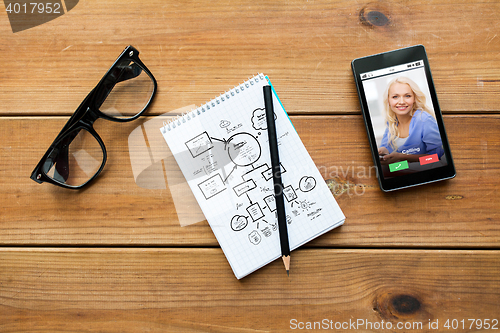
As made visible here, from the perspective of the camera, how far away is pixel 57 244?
0.51 metres

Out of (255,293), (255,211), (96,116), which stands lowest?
(255,293)

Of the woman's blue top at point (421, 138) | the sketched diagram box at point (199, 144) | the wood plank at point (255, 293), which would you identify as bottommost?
the wood plank at point (255, 293)

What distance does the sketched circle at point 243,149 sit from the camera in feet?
1.65

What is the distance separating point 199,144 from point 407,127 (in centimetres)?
36

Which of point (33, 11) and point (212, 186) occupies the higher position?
point (33, 11)

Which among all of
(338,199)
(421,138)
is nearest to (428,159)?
(421,138)

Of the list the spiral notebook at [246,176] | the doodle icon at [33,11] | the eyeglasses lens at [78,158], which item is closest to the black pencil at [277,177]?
the spiral notebook at [246,176]

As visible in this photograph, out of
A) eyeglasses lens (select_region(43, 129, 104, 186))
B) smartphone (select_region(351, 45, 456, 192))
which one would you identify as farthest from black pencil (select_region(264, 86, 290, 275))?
eyeglasses lens (select_region(43, 129, 104, 186))

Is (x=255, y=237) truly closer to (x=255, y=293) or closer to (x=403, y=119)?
(x=255, y=293)

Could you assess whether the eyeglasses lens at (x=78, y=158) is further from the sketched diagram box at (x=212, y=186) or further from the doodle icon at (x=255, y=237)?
the doodle icon at (x=255, y=237)

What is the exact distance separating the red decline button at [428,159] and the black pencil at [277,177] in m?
0.24

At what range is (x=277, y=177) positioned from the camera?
1.60 ft

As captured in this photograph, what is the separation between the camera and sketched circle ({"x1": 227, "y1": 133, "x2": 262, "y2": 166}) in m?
0.50

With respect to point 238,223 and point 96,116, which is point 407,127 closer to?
point 238,223
